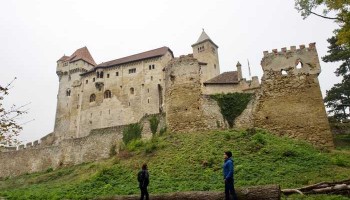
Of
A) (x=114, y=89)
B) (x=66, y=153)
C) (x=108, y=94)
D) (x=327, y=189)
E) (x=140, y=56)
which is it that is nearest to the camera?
(x=327, y=189)

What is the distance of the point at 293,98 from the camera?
23438 millimetres

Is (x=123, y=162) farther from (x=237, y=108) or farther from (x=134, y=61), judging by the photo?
(x=134, y=61)

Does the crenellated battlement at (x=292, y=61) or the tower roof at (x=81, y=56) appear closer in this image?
the crenellated battlement at (x=292, y=61)

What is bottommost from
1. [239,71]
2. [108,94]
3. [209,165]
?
[209,165]

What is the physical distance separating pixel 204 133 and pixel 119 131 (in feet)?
37.3

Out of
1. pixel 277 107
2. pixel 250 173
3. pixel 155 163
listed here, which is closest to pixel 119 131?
pixel 155 163

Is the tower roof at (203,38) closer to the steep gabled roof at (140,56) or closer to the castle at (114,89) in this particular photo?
the castle at (114,89)

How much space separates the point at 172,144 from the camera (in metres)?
23.3

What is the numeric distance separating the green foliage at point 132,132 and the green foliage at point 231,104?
8.18 m

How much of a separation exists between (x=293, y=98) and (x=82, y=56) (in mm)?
55314

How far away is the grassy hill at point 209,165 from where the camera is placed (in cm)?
1559

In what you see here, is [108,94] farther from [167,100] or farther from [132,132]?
[167,100]

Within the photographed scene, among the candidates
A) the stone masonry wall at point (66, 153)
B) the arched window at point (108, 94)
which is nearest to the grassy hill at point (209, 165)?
the stone masonry wall at point (66, 153)

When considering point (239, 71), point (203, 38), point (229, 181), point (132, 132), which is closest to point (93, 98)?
point (203, 38)
